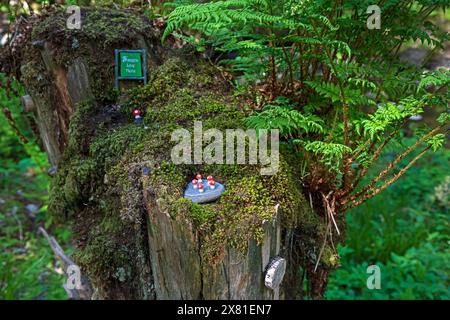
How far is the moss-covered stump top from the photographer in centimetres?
172

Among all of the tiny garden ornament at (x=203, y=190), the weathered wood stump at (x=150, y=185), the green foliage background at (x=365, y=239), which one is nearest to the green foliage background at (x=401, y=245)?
the green foliage background at (x=365, y=239)

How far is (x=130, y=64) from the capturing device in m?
2.32

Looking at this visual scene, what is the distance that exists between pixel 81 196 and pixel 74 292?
105 cm

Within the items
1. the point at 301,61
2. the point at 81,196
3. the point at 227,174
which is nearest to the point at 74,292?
the point at 81,196

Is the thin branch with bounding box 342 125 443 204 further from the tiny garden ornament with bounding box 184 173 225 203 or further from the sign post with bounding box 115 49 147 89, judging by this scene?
the sign post with bounding box 115 49 147 89

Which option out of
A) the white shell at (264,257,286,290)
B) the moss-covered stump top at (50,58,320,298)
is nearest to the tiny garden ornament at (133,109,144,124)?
the moss-covered stump top at (50,58,320,298)

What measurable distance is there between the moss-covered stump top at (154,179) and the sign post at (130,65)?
79mm

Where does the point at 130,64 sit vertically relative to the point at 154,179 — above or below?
above

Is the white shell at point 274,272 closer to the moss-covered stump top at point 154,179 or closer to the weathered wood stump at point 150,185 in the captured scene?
the weathered wood stump at point 150,185

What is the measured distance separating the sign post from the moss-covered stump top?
0.08 meters

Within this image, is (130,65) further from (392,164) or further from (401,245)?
(401,245)

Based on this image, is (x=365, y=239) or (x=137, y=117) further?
(x=365, y=239)

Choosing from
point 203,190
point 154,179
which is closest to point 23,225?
point 154,179

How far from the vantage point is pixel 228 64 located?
101 inches
